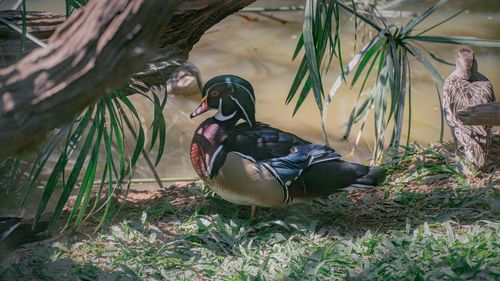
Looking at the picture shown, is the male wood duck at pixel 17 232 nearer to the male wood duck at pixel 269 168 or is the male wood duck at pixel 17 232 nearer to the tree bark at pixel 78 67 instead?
the male wood duck at pixel 269 168

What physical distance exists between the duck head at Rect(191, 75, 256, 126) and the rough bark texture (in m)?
1.32

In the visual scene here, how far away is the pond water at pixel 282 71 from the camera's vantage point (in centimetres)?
661

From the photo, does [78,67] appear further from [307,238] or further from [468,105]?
[468,105]

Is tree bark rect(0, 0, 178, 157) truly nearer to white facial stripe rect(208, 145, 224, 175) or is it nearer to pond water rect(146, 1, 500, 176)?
white facial stripe rect(208, 145, 224, 175)

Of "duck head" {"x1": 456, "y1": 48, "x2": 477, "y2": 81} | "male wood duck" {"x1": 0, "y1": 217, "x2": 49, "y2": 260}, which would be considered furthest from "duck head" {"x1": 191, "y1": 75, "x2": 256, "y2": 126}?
"duck head" {"x1": 456, "y1": 48, "x2": 477, "y2": 81}

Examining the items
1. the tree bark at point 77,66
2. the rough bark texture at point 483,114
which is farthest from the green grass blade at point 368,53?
the tree bark at point 77,66

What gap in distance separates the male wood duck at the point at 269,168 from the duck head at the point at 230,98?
0.10 metres

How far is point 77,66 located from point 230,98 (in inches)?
102

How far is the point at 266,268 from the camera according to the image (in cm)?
388

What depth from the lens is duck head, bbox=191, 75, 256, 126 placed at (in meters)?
4.58

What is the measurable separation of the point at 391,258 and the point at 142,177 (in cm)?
270

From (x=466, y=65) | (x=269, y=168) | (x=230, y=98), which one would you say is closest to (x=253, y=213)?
(x=269, y=168)

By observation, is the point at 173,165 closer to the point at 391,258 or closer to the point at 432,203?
the point at 432,203

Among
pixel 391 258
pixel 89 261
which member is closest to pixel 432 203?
pixel 391 258
